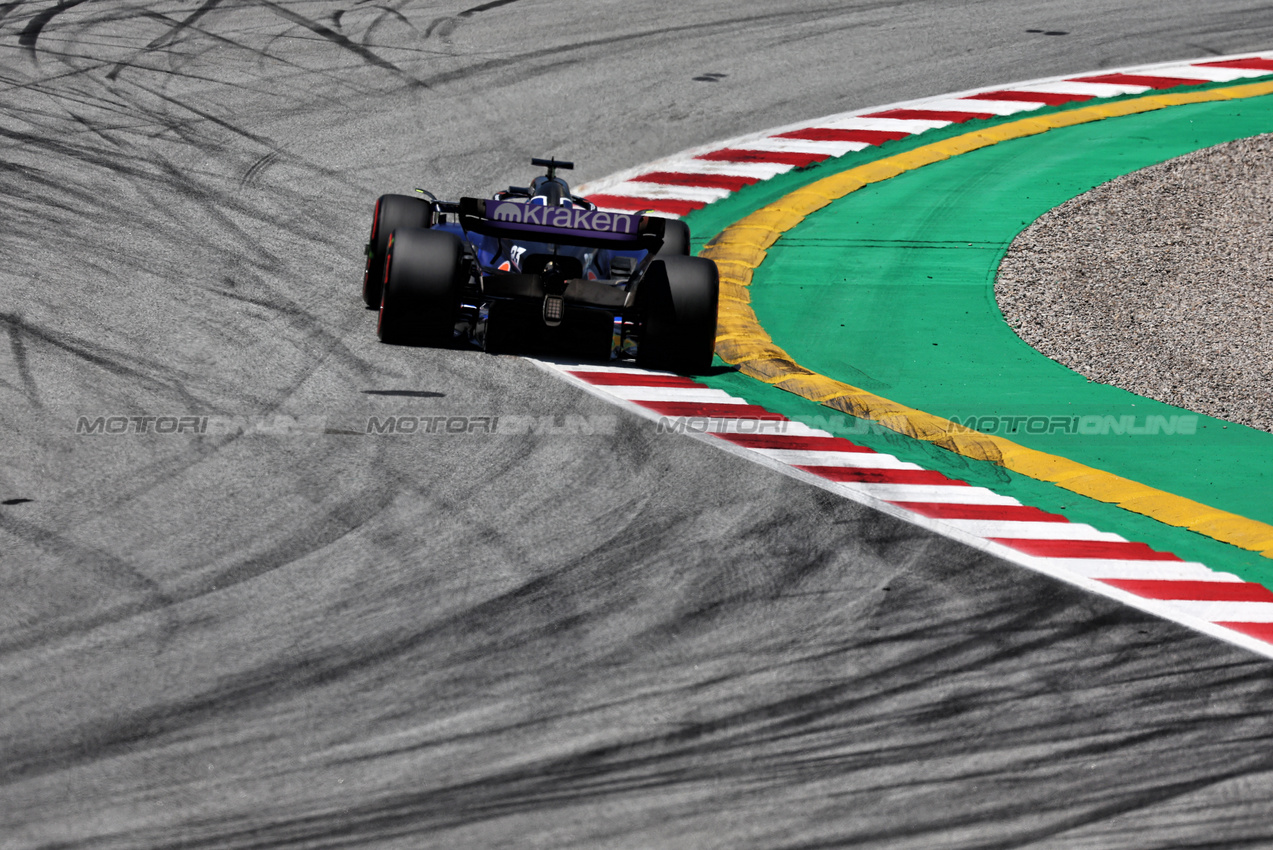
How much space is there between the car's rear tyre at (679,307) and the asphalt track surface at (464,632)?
932 mm

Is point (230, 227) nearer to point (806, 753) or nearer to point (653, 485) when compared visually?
point (653, 485)

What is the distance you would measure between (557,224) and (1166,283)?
5740 millimetres

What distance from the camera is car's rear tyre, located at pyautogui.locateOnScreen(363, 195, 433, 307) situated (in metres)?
11.1

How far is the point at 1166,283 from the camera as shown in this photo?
12688 mm

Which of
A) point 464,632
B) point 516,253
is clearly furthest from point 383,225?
Answer: point 464,632

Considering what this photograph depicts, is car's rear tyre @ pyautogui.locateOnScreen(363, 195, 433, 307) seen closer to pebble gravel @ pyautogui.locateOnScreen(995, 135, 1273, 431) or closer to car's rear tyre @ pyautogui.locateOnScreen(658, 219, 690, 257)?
car's rear tyre @ pyautogui.locateOnScreen(658, 219, 690, 257)

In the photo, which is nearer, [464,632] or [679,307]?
[464,632]

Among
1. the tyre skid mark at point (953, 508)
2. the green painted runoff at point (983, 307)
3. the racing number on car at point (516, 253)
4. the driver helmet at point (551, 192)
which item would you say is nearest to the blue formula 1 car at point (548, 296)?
the tyre skid mark at point (953, 508)

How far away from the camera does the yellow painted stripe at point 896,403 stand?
344 inches

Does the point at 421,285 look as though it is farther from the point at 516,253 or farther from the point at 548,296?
the point at 516,253

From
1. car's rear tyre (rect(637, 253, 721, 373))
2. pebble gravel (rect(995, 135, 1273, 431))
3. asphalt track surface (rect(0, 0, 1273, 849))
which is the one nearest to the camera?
asphalt track surface (rect(0, 0, 1273, 849))

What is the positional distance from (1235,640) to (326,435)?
16.9 ft

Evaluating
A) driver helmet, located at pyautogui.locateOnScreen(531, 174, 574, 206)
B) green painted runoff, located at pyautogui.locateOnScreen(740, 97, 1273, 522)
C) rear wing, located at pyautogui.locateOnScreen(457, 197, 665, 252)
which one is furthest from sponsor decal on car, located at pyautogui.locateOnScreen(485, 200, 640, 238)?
green painted runoff, located at pyautogui.locateOnScreen(740, 97, 1273, 522)

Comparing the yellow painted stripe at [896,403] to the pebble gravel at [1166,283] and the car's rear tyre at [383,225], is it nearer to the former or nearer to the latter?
the pebble gravel at [1166,283]
